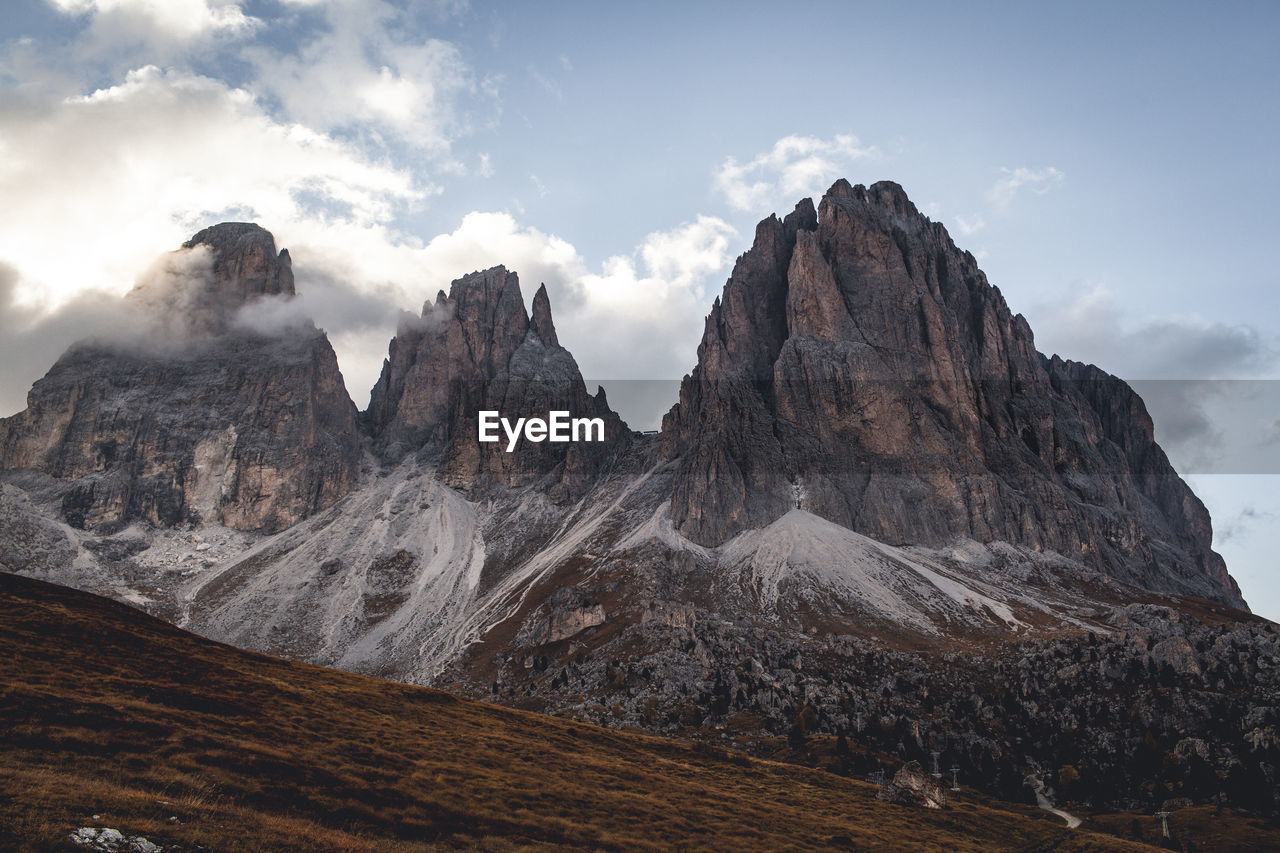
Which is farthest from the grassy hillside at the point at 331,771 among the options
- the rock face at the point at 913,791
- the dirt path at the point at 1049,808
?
the dirt path at the point at 1049,808

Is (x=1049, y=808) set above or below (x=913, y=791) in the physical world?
below

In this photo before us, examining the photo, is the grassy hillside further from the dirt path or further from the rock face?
the dirt path

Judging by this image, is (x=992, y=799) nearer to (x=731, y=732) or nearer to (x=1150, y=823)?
(x=1150, y=823)

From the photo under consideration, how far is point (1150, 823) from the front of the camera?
8506cm

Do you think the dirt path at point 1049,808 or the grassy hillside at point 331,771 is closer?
the grassy hillside at point 331,771

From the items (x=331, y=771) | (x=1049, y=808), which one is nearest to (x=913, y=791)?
(x=1049, y=808)

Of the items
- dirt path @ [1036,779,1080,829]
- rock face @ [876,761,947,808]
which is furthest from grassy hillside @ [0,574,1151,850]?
dirt path @ [1036,779,1080,829]

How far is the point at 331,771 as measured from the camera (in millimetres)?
43031

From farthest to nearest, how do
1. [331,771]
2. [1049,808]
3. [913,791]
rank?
1. [1049,808]
2. [913,791]
3. [331,771]

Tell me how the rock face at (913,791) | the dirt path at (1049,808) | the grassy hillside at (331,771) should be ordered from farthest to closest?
the dirt path at (1049,808), the rock face at (913,791), the grassy hillside at (331,771)

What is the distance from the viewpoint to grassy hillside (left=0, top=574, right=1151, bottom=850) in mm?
31906

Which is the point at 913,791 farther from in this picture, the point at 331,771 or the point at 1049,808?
the point at 331,771

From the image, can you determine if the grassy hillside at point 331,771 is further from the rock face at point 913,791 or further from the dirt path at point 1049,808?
the dirt path at point 1049,808

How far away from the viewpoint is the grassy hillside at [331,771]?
31.9m
